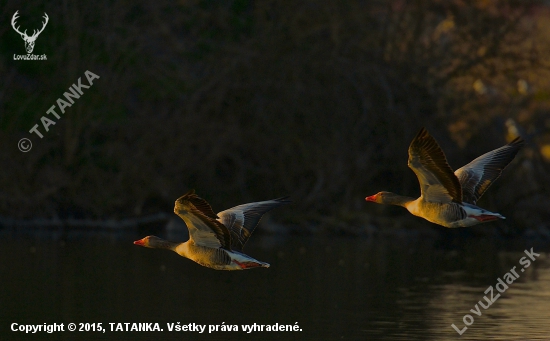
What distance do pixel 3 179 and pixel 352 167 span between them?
10150 mm

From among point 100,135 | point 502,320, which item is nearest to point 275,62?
point 100,135

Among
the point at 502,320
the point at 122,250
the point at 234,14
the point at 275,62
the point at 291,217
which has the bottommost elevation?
the point at 502,320

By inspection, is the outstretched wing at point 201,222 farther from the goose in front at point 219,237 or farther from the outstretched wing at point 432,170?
the outstretched wing at point 432,170

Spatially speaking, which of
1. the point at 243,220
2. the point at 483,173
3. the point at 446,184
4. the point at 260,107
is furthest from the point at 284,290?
the point at 260,107

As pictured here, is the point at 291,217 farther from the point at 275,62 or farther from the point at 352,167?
the point at 275,62

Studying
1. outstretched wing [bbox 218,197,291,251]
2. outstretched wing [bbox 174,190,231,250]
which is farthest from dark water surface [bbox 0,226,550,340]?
outstretched wing [bbox 174,190,231,250]

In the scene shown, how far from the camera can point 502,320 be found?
17.1 m

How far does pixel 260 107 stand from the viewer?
110 ft

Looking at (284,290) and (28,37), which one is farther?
(28,37)

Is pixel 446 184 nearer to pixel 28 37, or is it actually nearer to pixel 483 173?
pixel 483 173

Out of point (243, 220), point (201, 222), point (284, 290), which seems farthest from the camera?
point (284, 290)

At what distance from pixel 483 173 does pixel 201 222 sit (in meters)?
3.85

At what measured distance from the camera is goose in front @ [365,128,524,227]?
1249 cm

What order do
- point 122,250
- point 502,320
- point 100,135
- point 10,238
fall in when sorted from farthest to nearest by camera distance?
point 100,135 → point 10,238 → point 122,250 → point 502,320
